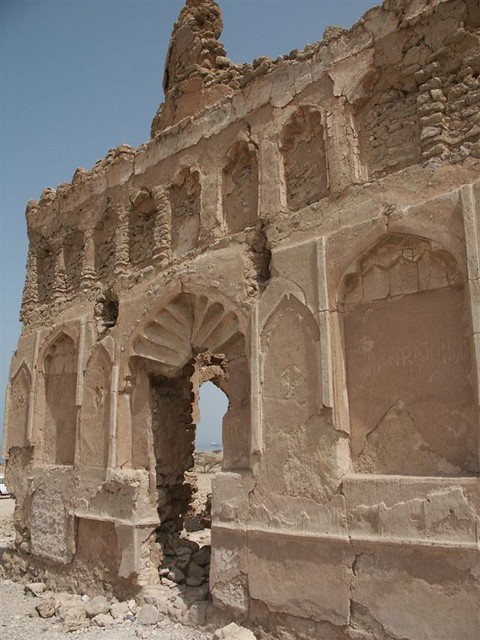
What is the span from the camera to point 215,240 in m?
6.71

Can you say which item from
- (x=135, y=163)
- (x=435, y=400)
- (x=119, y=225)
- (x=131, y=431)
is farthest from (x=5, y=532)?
(x=435, y=400)

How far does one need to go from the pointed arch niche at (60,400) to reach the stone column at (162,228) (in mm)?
1975

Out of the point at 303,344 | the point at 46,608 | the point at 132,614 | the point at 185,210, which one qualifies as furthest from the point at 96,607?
the point at 185,210

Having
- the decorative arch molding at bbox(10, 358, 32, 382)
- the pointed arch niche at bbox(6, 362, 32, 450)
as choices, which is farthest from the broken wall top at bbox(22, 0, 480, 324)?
the pointed arch niche at bbox(6, 362, 32, 450)

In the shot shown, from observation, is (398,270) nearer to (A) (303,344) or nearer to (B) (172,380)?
(A) (303,344)

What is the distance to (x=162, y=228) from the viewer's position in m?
7.55

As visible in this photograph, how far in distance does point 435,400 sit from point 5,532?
395 inches

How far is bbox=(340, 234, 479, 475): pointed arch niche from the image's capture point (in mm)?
4443

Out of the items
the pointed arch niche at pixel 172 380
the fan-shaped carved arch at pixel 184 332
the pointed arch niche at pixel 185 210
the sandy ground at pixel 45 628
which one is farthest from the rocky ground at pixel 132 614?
the pointed arch niche at pixel 185 210

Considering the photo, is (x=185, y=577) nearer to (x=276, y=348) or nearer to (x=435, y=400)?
(x=276, y=348)

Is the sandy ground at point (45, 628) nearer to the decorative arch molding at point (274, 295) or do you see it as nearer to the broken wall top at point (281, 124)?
the decorative arch molding at point (274, 295)

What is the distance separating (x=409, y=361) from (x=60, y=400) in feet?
18.3

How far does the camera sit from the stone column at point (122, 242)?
316 inches

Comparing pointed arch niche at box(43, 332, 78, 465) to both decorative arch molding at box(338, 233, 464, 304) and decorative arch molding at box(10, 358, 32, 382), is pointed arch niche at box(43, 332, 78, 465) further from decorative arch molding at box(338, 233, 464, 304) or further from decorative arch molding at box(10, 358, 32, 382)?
decorative arch molding at box(338, 233, 464, 304)
